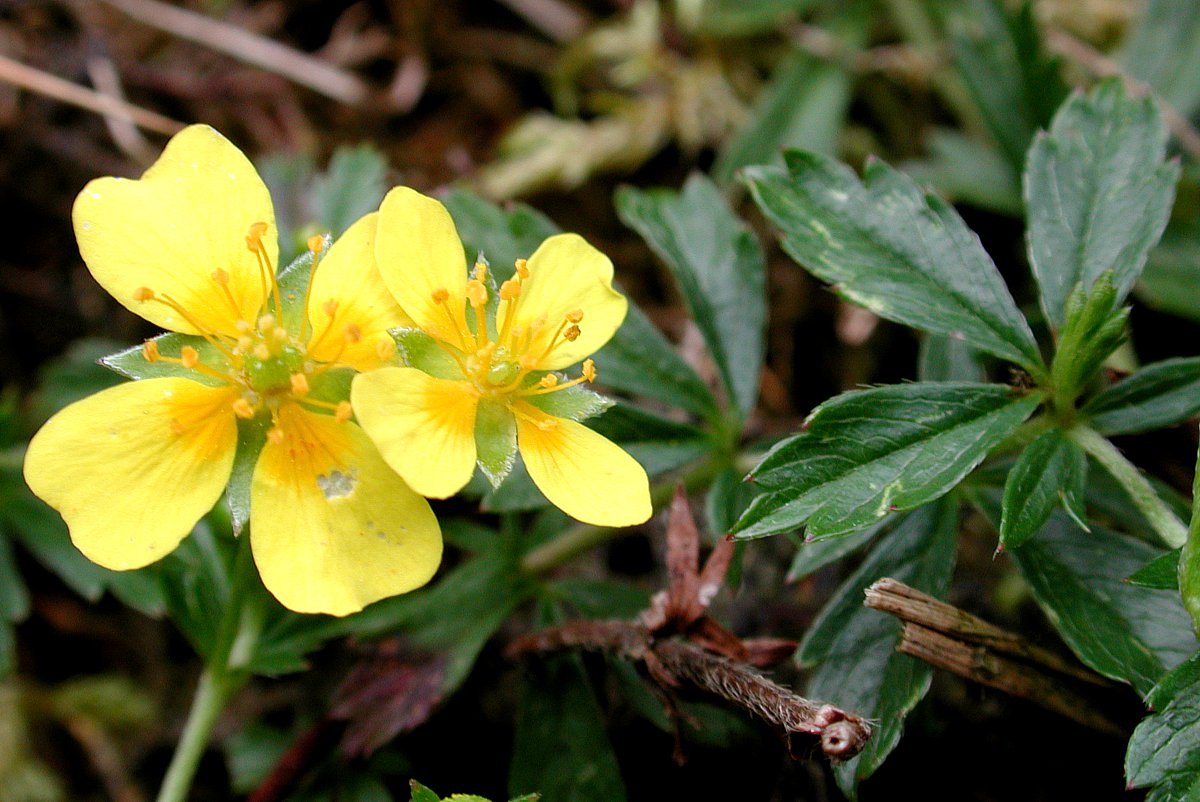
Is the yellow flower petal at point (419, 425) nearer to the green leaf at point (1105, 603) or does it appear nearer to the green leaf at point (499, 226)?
the green leaf at point (499, 226)

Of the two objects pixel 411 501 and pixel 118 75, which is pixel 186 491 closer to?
pixel 411 501

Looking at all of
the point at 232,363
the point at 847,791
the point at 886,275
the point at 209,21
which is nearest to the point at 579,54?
the point at 209,21

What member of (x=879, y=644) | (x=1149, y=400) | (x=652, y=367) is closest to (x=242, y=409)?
(x=652, y=367)

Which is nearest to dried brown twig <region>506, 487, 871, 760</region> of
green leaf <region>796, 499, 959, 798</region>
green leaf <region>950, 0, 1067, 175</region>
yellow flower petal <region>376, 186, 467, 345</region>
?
green leaf <region>796, 499, 959, 798</region>

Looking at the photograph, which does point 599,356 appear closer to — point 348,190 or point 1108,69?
point 348,190

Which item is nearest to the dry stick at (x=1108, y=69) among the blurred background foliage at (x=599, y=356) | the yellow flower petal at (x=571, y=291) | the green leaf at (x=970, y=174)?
the blurred background foliage at (x=599, y=356)

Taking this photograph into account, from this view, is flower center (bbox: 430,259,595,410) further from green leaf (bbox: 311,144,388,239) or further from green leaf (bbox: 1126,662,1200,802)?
green leaf (bbox: 1126,662,1200,802)
